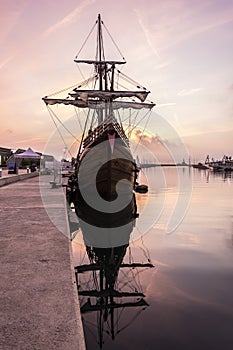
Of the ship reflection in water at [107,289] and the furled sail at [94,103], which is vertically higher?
the furled sail at [94,103]

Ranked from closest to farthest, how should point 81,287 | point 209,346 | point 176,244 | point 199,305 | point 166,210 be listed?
point 209,346 < point 199,305 < point 81,287 < point 176,244 < point 166,210

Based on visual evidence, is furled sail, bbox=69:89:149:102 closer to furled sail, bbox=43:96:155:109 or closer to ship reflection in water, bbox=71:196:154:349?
furled sail, bbox=43:96:155:109

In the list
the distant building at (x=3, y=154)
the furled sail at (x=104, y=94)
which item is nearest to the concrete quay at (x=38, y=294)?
the furled sail at (x=104, y=94)

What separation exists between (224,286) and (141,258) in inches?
128

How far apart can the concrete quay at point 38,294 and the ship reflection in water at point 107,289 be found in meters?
1.29

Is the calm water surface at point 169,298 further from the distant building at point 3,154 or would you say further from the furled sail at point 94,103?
the distant building at point 3,154

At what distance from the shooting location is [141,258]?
10805 mm

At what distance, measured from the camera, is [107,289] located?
26.1 feet

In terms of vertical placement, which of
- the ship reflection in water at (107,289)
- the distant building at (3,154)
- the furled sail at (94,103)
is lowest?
the ship reflection in water at (107,289)

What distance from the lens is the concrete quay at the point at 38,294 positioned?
341 centimetres

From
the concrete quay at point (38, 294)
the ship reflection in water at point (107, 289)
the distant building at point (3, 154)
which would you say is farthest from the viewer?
the distant building at point (3, 154)

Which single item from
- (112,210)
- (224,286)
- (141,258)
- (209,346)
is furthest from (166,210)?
(209,346)

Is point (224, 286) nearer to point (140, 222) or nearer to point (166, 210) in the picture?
point (140, 222)

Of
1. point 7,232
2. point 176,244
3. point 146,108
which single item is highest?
point 146,108
